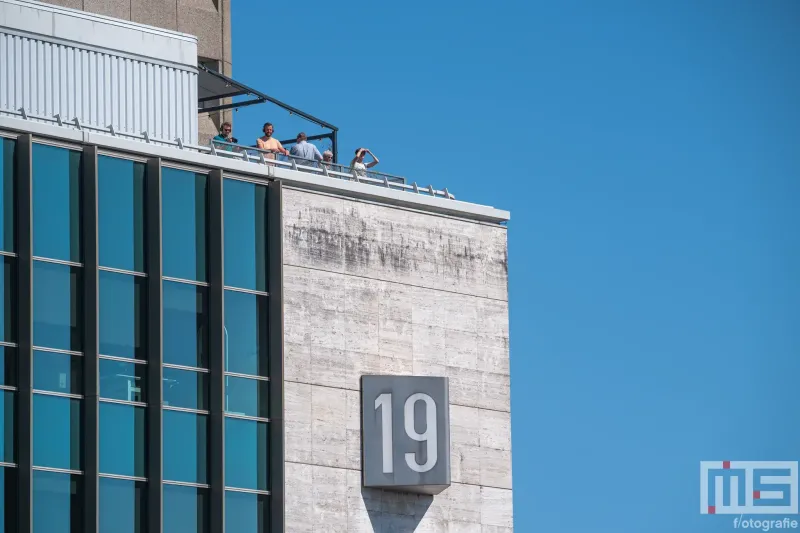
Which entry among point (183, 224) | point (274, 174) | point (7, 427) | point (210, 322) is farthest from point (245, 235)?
point (7, 427)

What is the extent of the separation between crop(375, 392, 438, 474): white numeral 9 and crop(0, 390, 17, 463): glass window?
442 inches

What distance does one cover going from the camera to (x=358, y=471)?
58.6m

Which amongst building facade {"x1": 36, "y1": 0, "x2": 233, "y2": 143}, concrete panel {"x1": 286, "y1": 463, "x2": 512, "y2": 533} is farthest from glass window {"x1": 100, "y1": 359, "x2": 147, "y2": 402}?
building facade {"x1": 36, "y1": 0, "x2": 233, "y2": 143}

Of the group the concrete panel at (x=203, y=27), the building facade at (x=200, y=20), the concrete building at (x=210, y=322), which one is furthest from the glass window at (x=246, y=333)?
the concrete panel at (x=203, y=27)

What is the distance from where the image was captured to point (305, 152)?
60.5 metres

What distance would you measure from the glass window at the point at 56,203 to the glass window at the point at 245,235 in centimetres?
462

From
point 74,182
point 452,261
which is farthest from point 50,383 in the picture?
point 452,261

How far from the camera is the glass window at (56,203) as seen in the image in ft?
173

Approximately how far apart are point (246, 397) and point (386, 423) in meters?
4.55

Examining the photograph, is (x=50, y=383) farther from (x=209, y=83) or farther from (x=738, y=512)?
(x=738, y=512)

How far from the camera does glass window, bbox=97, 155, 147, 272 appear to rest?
53.8m

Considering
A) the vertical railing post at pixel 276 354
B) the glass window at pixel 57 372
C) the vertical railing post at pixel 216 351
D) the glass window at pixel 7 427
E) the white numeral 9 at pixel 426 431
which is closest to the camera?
the glass window at pixel 7 427

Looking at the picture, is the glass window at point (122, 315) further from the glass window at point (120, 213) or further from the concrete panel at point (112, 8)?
the concrete panel at point (112, 8)

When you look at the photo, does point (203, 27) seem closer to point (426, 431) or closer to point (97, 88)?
point (97, 88)
